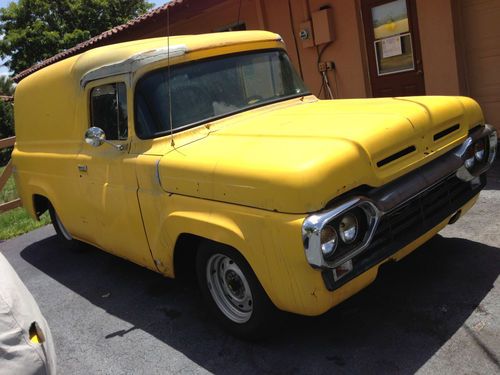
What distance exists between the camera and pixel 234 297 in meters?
3.67

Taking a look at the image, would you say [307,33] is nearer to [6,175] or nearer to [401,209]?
[6,175]

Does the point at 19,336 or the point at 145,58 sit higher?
the point at 145,58

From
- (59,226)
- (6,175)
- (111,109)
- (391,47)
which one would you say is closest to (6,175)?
(6,175)

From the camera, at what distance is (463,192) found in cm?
383

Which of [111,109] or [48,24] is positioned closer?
[111,109]

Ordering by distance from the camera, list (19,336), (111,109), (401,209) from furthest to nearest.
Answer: (111,109), (401,209), (19,336)

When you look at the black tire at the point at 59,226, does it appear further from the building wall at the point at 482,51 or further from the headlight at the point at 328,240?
the building wall at the point at 482,51

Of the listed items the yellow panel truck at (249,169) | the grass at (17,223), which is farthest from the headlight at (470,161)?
the grass at (17,223)

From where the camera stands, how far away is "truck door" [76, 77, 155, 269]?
163 inches

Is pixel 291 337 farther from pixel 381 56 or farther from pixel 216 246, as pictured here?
pixel 381 56

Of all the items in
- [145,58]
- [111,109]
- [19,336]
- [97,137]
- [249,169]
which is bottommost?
[19,336]

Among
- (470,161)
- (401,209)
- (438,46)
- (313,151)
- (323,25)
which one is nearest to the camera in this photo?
(313,151)

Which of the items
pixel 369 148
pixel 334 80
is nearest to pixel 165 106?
pixel 369 148

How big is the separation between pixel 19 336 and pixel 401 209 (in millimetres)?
2225
